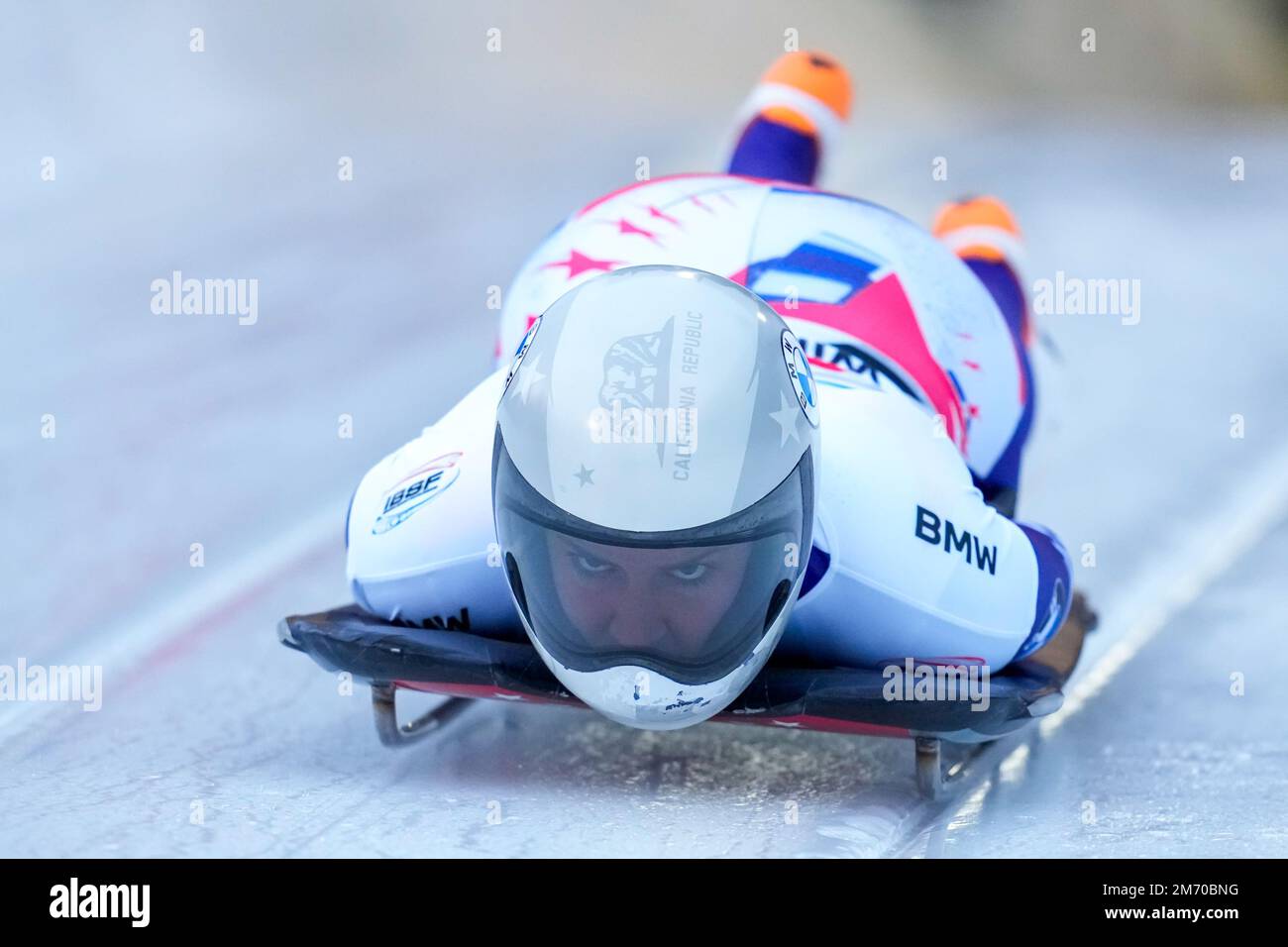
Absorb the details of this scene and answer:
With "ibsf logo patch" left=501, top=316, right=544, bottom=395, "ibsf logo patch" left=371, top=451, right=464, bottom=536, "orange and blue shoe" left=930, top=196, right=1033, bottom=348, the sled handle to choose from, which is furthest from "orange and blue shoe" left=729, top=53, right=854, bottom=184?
"ibsf logo patch" left=501, top=316, right=544, bottom=395

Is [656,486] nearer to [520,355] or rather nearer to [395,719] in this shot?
[520,355]

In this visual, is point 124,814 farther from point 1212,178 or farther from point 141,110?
point 1212,178

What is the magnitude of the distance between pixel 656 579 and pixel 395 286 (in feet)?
12.5

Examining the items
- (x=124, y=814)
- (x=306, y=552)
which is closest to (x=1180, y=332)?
(x=306, y=552)

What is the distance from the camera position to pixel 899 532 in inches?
112

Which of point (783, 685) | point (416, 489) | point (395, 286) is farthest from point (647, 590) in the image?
point (395, 286)

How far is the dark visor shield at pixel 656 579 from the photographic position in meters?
2.43

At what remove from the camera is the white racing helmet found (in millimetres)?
2395

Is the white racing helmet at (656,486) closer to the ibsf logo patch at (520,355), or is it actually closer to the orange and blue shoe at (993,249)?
the ibsf logo patch at (520,355)

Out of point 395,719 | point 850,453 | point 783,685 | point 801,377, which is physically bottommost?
point 395,719

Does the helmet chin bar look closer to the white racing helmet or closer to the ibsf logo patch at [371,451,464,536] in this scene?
the white racing helmet

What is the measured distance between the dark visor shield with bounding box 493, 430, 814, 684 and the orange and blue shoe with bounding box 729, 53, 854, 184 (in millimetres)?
2004

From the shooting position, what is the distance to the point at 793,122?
14.5 ft
